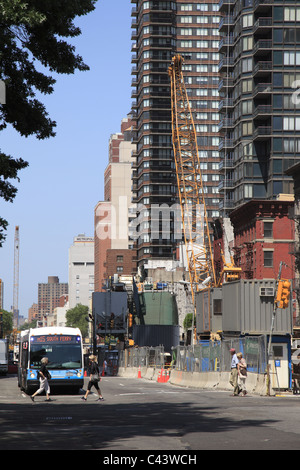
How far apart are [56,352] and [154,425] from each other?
58.1ft

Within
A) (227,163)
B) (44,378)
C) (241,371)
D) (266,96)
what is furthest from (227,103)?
(44,378)

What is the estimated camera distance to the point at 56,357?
36.2 meters

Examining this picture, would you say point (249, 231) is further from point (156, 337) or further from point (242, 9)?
point (156, 337)

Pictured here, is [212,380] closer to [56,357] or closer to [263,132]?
[56,357]

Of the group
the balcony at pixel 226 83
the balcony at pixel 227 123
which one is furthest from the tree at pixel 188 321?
the balcony at pixel 226 83

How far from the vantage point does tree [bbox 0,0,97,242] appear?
20312mm

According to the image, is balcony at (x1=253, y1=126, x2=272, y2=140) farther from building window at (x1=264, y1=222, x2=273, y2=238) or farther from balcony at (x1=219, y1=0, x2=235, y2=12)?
balcony at (x1=219, y1=0, x2=235, y2=12)

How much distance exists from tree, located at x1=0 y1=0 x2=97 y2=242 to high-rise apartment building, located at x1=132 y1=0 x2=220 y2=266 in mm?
170093

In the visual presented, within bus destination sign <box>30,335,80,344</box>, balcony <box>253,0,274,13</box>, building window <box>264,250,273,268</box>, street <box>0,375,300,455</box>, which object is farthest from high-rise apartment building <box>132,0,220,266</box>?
street <box>0,375,300,455</box>

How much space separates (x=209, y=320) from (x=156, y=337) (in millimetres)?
63553

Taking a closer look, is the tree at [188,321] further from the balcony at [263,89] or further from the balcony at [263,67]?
the balcony at [263,67]

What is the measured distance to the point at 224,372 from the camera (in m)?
37.6

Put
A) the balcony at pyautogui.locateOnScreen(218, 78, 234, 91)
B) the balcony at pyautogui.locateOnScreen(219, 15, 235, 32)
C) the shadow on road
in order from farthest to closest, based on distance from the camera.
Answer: the balcony at pyautogui.locateOnScreen(218, 78, 234, 91)
the balcony at pyautogui.locateOnScreen(219, 15, 235, 32)
the shadow on road
